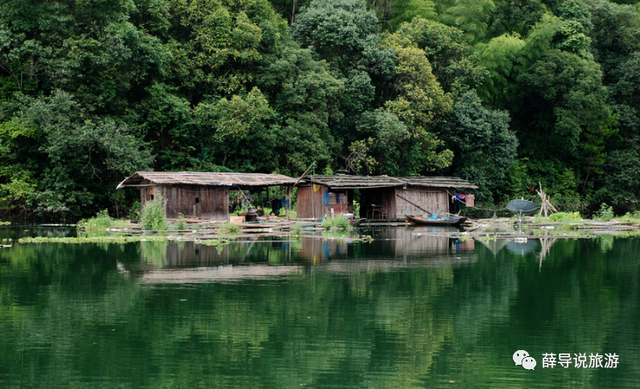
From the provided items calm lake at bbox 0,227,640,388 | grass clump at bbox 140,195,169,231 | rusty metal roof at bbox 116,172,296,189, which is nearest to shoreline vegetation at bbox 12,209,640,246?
grass clump at bbox 140,195,169,231

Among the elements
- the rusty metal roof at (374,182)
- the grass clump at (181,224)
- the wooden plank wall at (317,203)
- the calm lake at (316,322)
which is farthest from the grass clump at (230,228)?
the wooden plank wall at (317,203)

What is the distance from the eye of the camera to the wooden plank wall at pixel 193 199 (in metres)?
29.8

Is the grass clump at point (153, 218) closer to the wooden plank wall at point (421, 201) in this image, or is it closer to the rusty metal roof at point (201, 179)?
the rusty metal roof at point (201, 179)

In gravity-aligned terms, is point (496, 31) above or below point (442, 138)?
above

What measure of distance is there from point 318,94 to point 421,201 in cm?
779

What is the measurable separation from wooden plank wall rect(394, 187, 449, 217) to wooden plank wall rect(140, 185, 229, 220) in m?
9.32

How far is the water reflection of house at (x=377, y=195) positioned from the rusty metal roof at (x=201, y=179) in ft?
7.03

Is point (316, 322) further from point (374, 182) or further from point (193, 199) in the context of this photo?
point (374, 182)

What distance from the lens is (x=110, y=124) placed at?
3197 cm

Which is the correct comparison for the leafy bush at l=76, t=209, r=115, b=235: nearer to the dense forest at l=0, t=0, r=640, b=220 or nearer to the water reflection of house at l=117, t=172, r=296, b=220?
the water reflection of house at l=117, t=172, r=296, b=220

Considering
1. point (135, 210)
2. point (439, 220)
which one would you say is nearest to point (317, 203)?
point (439, 220)

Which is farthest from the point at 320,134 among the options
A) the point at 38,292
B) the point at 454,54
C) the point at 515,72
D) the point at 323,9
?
the point at 38,292

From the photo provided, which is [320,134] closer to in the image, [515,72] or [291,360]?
[515,72]

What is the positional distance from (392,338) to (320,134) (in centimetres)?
2976
